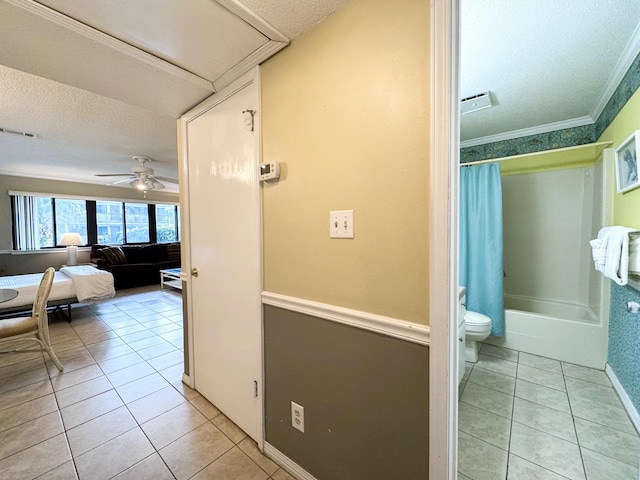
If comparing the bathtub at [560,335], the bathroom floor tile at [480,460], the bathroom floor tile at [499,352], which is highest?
the bathtub at [560,335]

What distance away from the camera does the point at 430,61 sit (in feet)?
2.82

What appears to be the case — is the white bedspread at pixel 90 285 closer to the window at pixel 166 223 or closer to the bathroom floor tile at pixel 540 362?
the window at pixel 166 223

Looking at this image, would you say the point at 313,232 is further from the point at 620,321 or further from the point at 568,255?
the point at 568,255

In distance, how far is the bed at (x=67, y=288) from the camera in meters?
3.08

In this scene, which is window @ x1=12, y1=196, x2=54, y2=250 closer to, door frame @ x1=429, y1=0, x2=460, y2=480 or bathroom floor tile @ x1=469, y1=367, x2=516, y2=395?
door frame @ x1=429, y1=0, x2=460, y2=480

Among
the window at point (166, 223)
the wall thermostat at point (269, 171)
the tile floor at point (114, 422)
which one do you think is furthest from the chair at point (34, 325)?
the window at point (166, 223)

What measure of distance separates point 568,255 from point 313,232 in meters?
3.19

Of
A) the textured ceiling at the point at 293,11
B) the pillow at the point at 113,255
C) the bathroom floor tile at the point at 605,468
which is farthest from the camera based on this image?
the pillow at the point at 113,255

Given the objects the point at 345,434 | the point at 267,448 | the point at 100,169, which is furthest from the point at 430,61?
the point at 100,169

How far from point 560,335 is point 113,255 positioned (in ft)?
23.4

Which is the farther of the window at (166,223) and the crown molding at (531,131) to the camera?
the window at (166,223)

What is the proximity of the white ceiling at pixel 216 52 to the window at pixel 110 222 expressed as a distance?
3.81m

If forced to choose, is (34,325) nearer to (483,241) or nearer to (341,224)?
(341,224)

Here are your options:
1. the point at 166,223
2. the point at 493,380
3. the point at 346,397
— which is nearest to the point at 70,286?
the point at 166,223
